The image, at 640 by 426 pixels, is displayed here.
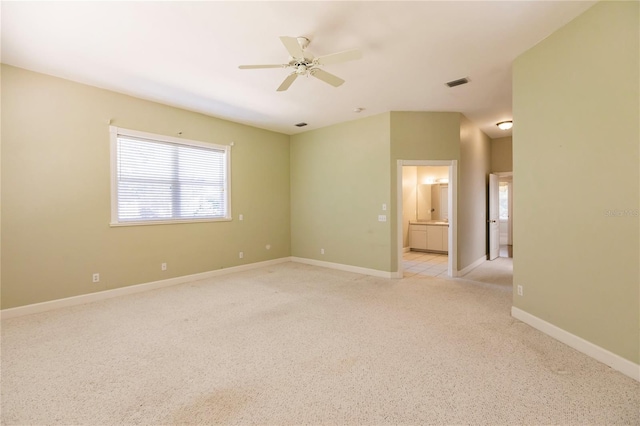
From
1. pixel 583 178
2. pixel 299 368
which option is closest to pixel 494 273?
pixel 583 178

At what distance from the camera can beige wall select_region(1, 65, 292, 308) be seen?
136 inches

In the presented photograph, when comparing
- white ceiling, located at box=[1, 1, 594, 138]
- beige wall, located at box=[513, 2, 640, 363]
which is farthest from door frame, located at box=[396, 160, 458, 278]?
beige wall, located at box=[513, 2, 640, 363]

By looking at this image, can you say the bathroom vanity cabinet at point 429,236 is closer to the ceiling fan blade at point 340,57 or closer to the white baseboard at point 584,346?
the white baseboard at point 584,346

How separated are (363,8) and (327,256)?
15.3ft

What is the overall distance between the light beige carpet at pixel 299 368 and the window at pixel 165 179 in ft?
4.90

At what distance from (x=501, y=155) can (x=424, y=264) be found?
11.2ft

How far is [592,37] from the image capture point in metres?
2.47

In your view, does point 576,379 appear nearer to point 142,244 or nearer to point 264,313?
point 264,313

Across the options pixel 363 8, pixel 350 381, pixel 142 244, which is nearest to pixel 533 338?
pixel 350 381

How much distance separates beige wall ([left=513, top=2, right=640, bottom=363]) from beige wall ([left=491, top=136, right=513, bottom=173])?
14.2ft

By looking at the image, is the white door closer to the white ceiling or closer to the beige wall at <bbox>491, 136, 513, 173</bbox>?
the beige wall at <bbox>491, 136, 513, 173</bbox>

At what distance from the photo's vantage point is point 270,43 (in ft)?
9.85

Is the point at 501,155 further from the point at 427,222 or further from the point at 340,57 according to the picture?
the point at 340,57

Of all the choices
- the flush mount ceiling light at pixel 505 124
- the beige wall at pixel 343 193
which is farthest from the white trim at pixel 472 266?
the flush mount ceiling light at pixel 505 124
